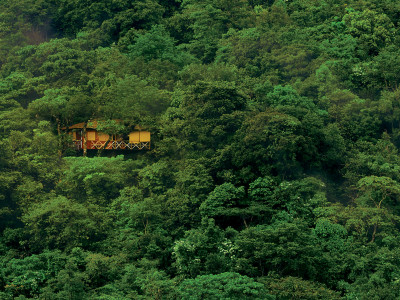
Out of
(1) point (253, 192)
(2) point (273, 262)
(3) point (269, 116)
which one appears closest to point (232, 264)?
(2) point (273, 262)

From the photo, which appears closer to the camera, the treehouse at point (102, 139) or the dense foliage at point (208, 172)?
the dense foliage at point (208, 172)

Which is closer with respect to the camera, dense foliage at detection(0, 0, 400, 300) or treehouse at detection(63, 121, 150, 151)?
dense foliage at detection(0, 0, 400, 300)

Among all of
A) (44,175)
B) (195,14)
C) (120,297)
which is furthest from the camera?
(195,14)

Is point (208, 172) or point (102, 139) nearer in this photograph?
point (208, 172)

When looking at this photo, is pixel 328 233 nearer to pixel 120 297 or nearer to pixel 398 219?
pixel 398 219
